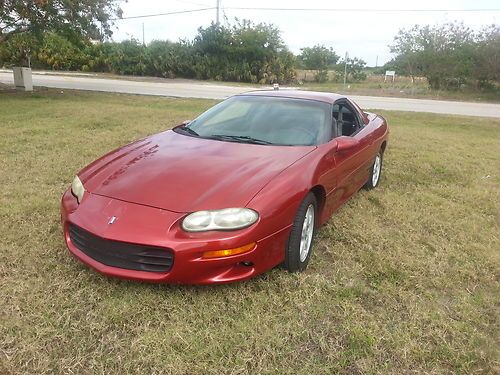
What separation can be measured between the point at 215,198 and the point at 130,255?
60cm

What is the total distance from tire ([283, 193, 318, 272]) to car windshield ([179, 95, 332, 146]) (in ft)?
2.10

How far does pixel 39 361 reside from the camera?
2.24 meters

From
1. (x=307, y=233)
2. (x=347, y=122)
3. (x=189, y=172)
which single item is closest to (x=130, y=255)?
(x=189, y=172)

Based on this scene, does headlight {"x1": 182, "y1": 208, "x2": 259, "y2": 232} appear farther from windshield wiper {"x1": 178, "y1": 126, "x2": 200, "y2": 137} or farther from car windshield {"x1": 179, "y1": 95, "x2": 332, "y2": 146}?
windshield wiper {"x1": 178, "y1": 126, "x2": 200, "y2": 137}

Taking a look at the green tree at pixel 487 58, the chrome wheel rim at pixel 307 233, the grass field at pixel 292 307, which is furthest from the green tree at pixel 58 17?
the green tree at pixel 487 58

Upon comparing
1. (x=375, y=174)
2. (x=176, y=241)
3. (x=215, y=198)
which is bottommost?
(x=375, y=174)

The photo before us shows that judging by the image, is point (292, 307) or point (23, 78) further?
point (23, 78)

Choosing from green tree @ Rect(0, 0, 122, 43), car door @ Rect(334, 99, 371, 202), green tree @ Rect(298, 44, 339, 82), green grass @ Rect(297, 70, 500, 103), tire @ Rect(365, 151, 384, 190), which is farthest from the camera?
green tree @ Rect(298, 44, 339, 82)

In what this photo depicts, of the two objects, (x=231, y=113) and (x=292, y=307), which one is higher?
(x=231, y=113)

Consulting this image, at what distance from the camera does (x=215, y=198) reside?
2758 millimetres

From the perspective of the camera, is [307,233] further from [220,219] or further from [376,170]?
[376,170]

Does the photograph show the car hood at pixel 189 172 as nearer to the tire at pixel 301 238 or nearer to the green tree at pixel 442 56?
the tire at pixel 301 238

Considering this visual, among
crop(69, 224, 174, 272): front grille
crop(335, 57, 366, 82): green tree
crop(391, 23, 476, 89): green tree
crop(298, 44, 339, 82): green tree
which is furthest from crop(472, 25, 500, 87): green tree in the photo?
crop(69, 224, 174, 272): front grille

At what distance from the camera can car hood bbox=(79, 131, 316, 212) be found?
9.12 feet
